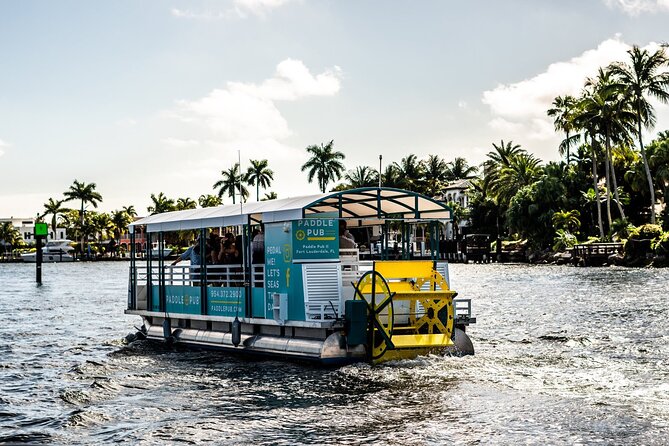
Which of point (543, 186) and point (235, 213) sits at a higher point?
point (543, 186)

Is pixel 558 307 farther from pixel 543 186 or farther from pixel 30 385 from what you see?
pixel 543 186

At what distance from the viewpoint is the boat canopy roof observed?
1838 centimetres

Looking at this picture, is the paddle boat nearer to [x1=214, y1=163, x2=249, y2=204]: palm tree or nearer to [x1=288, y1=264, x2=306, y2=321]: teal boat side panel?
[x1=288, y1=264, x2=306, y2=321]: teal boat side panel

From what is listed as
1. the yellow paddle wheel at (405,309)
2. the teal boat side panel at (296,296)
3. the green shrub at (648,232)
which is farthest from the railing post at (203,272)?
the green shrub at (648,232)

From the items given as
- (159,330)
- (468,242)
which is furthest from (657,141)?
(159,330)

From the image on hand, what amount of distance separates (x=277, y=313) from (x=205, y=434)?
5.55 m

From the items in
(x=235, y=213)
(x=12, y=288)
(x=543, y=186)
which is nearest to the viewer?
(x=235, y=213)

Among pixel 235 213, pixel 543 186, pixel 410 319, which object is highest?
pixel 543 186

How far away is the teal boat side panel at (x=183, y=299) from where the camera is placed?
21656mm

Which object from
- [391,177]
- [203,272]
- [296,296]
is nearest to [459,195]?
[391,177]

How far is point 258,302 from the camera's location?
19.4 meters

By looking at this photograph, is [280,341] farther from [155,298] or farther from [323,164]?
[323,164]

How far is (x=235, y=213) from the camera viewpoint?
20062mm

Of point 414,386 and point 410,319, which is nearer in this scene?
point 414,386
